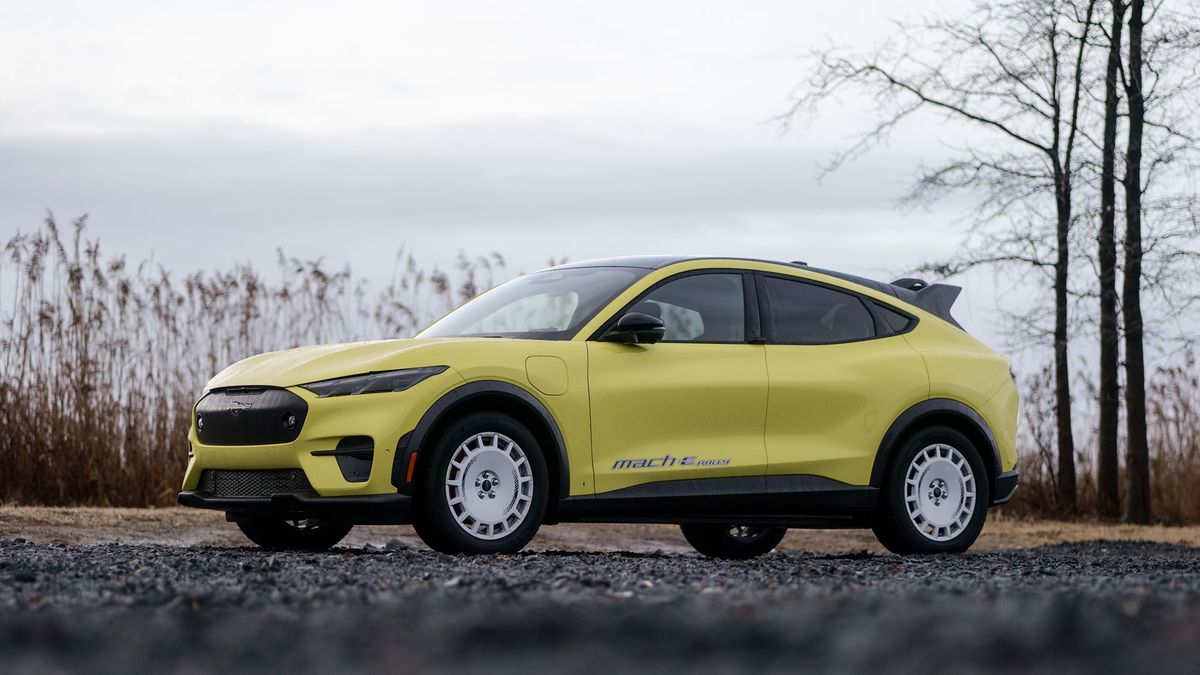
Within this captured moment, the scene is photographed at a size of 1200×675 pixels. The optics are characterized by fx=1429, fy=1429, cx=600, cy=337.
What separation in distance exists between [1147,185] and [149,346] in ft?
36.6

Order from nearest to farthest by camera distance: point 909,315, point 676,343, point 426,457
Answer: point 426,457 → point 676,343 → point 909,315

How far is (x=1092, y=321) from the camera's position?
16.4 meters

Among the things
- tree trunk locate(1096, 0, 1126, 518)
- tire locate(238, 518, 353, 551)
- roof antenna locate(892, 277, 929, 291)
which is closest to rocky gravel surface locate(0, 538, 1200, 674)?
tire locate(238, 518, 353, 551)

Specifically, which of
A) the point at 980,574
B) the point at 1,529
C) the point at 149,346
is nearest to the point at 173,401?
the point at 149,346

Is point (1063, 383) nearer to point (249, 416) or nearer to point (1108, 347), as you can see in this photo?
point (1108, 347)

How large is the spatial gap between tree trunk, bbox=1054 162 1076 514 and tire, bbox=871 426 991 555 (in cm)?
790

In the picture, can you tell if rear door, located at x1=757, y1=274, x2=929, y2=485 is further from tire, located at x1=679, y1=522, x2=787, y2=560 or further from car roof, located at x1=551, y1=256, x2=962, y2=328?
tire, located at x1=679, y1=522, x2=787, y2=560

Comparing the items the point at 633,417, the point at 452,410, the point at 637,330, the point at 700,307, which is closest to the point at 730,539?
the point at 700,307

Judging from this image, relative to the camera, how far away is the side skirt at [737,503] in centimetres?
762

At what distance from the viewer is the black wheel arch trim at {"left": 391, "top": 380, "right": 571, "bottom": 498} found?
280 inches

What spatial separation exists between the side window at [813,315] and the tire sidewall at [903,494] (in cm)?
75

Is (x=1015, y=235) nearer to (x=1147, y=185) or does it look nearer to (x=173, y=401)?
(x=1147, y=185)

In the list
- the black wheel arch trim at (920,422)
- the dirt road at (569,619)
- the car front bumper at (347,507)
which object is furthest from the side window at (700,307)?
the dirt road at (569,619)

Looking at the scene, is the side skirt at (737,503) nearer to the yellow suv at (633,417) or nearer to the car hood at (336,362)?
the yellow suv at (633,417)
